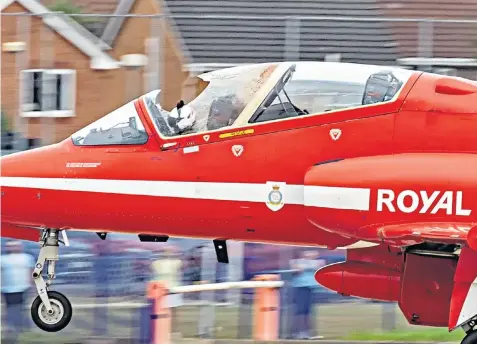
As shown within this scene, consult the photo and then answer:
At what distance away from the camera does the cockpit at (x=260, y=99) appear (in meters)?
9.18

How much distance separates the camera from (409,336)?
1179cm

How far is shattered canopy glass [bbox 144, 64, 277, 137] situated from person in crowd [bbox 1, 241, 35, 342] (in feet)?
8.82

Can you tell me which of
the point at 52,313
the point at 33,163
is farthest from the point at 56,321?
the point at 33,163

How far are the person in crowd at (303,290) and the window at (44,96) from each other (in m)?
3.16

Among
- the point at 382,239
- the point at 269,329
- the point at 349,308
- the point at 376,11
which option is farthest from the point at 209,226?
the point at 376,11

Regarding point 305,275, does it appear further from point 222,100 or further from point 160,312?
point 222,100

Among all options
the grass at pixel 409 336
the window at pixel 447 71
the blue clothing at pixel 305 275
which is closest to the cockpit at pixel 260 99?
the blue clothing at pixel 305 275

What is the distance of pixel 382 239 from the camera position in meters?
8.85

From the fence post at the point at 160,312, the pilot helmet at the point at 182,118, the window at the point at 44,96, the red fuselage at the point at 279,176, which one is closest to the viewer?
the red fuselage at the point at 279,176

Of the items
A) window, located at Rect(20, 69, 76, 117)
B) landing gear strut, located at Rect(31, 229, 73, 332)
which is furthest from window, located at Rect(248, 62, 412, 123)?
window, located at Rect(20, 69, 76, 117)

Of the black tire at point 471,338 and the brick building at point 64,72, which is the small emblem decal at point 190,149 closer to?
the black tire at point 471,338

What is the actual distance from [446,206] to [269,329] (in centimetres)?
336

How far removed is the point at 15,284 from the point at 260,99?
348 cm

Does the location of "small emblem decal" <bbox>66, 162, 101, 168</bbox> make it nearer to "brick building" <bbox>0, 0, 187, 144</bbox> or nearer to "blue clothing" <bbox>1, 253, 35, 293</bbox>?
"blue clothing" <bbox>1, 253, 35, 293</bbox>
